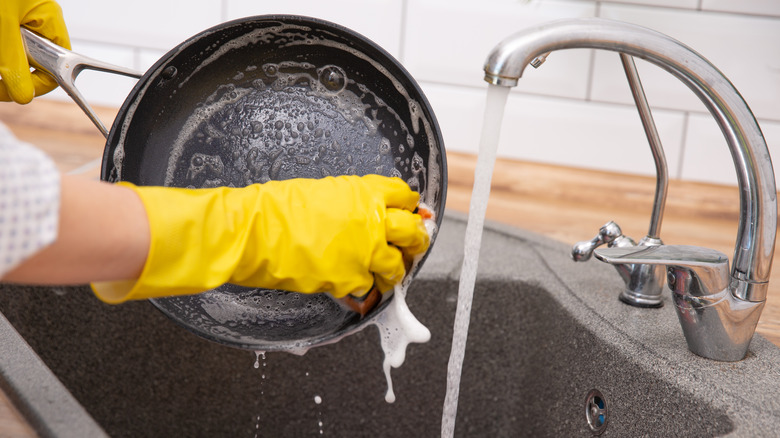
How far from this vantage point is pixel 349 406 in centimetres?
90

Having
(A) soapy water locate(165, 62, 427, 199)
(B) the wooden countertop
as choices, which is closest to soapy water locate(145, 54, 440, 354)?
(A) soapy water locate(165, 62, 427, 199)

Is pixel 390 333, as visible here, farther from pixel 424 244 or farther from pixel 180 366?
pixel 180 366

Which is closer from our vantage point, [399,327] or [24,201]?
[24,201]

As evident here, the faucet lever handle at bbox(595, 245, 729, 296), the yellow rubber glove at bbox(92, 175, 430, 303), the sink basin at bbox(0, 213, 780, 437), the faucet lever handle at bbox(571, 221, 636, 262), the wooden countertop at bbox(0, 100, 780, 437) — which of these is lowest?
the sink basin at bbox(0, 213, 780, 437)

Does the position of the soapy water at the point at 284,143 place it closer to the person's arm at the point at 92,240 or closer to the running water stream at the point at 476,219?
the running water stream at the point at 476,219

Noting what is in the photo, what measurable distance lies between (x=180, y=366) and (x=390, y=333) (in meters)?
0.40

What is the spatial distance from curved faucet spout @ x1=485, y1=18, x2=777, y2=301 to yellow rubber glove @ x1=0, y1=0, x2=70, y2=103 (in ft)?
1.51

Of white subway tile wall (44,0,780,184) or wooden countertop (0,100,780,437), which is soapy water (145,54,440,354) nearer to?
wooden countertop (0,100,780,437)

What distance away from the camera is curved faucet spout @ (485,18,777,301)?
47 centimetres

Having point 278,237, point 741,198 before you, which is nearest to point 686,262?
point 741,198

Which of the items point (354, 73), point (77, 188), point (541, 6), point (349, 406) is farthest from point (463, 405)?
point (541, 6)

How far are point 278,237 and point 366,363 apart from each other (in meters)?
0.44

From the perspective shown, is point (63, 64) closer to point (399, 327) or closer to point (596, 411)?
point (399, 327)

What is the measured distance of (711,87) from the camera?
0.52 m
